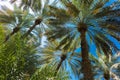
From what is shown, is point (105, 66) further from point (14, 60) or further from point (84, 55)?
point (14, 60)

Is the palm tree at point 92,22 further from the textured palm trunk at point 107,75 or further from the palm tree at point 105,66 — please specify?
the textured palm trunk at point 107,75

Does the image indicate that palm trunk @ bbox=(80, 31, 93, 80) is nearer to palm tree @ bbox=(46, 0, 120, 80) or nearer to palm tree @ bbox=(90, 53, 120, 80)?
palm tree @ bbox=(46, 0, 120, 80)

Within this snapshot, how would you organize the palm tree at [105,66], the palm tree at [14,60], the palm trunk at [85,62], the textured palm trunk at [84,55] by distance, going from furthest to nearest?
the palm tree at [105,66] → the textured palm trunk at [84,55] → the palm trunk at [85,62] → the palm tree at [14,60]

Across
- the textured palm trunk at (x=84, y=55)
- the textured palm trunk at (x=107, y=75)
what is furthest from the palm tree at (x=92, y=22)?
the textured palm trunk at (x=107, y=75)

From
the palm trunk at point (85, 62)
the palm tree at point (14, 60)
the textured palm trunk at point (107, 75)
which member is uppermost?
the palm tree at point (14, 60)

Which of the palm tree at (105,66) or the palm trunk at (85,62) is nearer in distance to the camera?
the palm trunk at (85,62)

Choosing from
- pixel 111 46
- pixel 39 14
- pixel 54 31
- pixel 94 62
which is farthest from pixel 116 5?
pixel 94 62

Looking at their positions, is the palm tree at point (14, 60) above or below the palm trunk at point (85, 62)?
above

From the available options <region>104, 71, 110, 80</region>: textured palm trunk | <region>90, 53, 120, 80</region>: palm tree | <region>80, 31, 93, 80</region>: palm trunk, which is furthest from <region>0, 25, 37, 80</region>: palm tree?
<region>104, 71, 110, 80</region>: textured palm trunk

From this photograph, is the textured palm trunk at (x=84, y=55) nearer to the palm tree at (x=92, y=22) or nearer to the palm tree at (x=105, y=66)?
the palm tree at (x=92, y=22)

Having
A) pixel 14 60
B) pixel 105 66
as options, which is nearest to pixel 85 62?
pixel 14 60

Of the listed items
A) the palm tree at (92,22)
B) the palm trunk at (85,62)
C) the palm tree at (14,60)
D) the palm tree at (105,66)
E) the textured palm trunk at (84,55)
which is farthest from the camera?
the palm tree at (105,66)

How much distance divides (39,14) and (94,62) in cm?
670

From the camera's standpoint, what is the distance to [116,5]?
21234 mm
